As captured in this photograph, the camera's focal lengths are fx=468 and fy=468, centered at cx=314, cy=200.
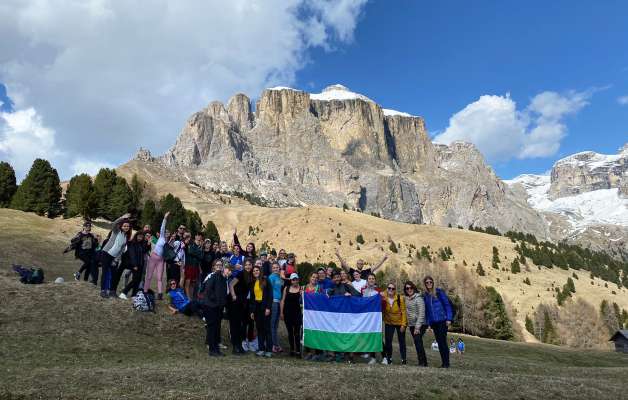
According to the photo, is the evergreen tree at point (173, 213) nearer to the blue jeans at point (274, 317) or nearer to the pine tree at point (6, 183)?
the pine tree at point (6, 183)

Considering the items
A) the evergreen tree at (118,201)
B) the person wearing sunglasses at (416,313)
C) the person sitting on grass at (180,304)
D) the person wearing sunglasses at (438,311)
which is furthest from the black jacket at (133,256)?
the evergreen tree at (118,201)

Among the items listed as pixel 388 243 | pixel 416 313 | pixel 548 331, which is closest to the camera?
pixel 416 313

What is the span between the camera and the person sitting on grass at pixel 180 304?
16062 mm

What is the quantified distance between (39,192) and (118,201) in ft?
35.4

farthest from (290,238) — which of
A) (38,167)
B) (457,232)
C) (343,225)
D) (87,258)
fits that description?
(87,258)

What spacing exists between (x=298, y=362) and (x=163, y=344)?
4.12 m

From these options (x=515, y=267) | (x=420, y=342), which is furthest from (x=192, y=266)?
(x=515, y=267)

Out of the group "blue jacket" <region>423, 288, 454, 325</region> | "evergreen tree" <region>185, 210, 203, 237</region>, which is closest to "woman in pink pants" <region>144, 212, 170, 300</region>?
"blue jacket" <region>423, 288, 454, 325</region>

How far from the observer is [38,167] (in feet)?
218

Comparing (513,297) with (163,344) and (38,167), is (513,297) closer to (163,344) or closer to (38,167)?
(38,167)

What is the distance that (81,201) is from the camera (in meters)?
62.9

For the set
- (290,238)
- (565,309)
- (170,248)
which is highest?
(290,238)

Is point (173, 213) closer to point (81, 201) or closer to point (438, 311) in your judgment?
point (81, 201)

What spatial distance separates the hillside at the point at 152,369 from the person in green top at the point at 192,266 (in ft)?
5.02
